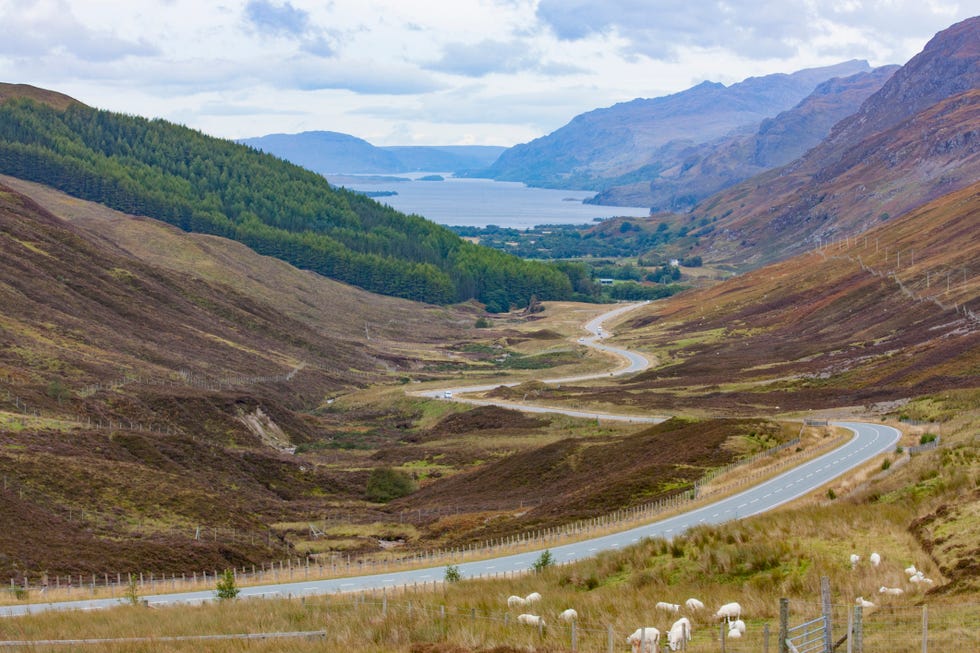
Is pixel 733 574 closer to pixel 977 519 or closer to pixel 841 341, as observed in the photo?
pixel 977 519

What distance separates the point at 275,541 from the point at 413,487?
2267 cm

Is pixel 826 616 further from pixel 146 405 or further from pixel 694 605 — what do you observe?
A: pixel 146 405

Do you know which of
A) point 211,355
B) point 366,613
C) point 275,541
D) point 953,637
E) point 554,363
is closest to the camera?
point 953,637

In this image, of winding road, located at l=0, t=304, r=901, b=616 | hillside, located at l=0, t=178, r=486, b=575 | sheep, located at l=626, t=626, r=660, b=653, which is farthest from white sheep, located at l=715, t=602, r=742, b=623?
hillside, located at l=0, t=178, r=486, b=575

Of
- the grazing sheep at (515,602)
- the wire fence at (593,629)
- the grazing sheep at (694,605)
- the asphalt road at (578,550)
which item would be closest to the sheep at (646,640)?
the wire fence at (593,629)

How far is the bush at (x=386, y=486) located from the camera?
81.4 m

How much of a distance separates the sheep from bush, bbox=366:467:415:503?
2355 inches

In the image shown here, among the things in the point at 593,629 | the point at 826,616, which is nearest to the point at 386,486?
the point at 593,629

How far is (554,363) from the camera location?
16988 centimetres

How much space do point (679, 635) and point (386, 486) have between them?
6128cm

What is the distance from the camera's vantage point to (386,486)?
82.1 meters

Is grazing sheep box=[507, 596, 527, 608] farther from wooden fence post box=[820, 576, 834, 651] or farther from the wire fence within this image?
wooden fence post box=[820, 576, 834, 651]

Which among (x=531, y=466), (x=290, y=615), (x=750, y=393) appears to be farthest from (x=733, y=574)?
(x=750, y=393)

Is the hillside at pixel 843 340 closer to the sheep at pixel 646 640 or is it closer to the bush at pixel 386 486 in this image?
the bush at pixel 386 486
